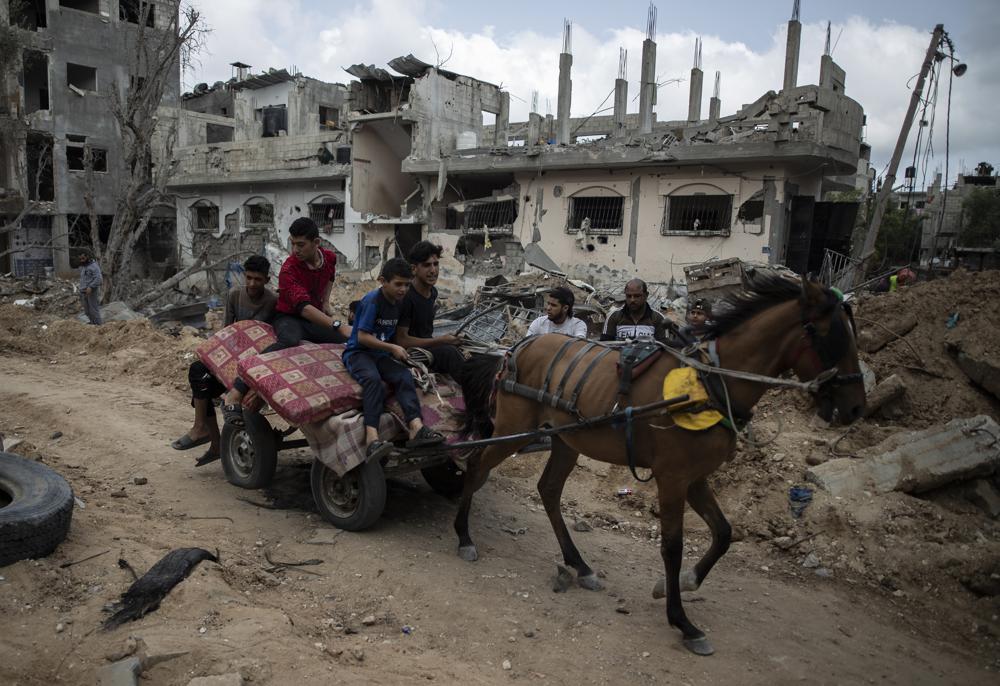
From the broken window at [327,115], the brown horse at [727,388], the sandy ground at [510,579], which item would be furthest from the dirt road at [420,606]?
the broken window at [327,115]

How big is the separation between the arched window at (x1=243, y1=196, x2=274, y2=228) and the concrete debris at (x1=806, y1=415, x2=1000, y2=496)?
829 inches

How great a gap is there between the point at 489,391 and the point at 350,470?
1151 mm

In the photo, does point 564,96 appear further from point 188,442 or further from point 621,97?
point 188,442

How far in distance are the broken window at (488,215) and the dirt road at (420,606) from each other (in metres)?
12.7

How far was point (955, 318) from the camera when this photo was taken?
7.88m

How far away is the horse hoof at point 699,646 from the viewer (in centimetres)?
379

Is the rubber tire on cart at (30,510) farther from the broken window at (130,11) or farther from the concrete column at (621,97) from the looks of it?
the broken window at (130,11)

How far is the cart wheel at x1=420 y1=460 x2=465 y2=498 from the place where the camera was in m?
5.95

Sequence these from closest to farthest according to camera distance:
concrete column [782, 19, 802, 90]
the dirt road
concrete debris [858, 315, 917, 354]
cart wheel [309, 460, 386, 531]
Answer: the dirt road, cart wheel [309, 460, 386, 531], concrete debris [858, 315, 917, 354], concrete column [782, 19, 802, 90]

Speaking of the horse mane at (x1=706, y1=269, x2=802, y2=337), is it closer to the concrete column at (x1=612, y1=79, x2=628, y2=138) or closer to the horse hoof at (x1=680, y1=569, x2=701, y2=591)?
the horse hoof at (x1=680, y1=569, x2=701, y2=591)

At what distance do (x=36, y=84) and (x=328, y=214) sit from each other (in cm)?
1655

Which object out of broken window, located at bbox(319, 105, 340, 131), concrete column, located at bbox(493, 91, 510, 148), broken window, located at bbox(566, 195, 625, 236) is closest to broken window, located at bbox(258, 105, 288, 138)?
broken window, located at bbox(319, 105, 340, 131)

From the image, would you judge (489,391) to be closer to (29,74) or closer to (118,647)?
(118,647)

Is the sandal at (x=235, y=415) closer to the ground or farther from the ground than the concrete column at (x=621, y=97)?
closer to the ground
